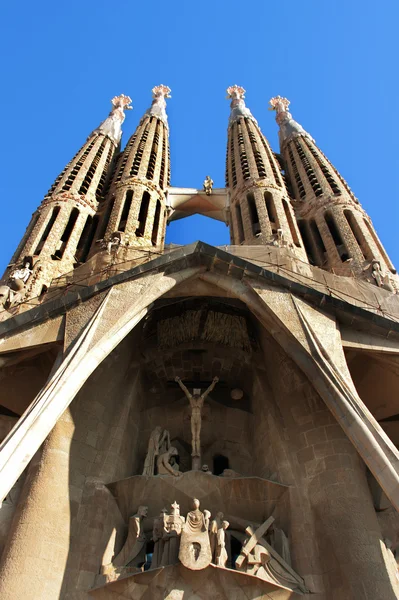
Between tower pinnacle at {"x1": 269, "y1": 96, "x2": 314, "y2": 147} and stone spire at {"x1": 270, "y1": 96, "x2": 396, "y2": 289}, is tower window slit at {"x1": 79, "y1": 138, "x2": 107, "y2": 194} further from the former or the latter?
tower pinnacle at {"x1": 269, "y1": 96, "x2": 314, "y2": 147}

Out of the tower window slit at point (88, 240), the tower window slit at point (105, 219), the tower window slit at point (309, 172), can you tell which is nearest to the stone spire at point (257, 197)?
the tower window slit at point (309, 172)

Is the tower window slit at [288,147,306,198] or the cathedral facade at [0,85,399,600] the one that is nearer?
the cathedral facade at [0,85,399,600]

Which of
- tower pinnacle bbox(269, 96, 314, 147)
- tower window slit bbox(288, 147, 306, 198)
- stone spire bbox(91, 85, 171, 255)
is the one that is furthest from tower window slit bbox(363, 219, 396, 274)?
tower pinnacle bbox(269, 96, 314, 147)

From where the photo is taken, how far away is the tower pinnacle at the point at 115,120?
→ 2603cm

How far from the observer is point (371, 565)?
24.2ft

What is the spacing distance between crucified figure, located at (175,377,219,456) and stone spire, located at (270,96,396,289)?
5.36 meters

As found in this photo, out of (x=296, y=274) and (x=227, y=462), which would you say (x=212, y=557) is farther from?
(x=296, y=274)

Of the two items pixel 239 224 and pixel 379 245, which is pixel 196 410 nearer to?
pixel 379 245

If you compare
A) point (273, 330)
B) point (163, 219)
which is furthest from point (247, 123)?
point (273, 330)

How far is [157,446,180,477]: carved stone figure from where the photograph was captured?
912 cm

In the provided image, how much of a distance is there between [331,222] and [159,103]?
671 inches

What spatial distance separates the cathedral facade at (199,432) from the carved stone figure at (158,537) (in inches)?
0.9

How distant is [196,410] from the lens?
10016 millimetres

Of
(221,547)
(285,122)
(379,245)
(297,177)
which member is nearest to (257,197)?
(297,177)
